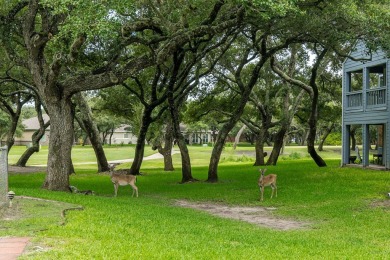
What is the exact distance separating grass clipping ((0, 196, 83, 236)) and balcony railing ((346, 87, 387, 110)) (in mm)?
18233

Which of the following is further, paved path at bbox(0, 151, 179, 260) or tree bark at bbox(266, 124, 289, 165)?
tree bark at bbox(266, 124, 289, 165)

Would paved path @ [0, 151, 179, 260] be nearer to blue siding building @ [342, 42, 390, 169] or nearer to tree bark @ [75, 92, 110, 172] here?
tree bark @ [75, 92, 110, 172]

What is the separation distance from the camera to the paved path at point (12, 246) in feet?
21.8

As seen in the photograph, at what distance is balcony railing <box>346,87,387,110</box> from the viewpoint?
81.4 ft

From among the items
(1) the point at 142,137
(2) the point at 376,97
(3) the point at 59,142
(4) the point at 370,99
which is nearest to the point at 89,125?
(1) the point at 142,137

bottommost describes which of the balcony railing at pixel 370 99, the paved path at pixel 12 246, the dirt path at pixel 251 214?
the dirt path at pixel 251 214

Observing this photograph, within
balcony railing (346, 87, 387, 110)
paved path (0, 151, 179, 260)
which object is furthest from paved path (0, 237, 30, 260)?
balcony railing (346, 87, 387, 110)

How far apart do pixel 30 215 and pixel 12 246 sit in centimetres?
291

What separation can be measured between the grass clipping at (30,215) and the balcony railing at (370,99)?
18233 mm

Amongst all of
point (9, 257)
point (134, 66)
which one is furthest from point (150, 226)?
point (134, 66)

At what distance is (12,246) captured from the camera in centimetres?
717

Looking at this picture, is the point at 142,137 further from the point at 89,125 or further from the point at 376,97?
the point at 376,97

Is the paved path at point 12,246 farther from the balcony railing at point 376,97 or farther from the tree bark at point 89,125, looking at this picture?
the balcony railing at point 376,97

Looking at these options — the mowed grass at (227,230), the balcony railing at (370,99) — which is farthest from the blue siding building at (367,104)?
the mowed grass at (227,230)
